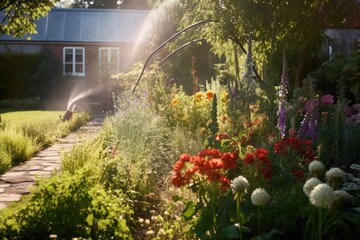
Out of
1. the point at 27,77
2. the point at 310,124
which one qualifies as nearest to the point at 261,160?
the point at 310,124

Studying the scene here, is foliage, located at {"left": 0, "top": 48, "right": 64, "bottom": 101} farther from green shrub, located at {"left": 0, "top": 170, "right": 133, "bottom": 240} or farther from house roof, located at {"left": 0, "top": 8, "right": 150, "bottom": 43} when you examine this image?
green shrub, located at {"left": 0, "top": 170, "right": 133, "bottom": 240}

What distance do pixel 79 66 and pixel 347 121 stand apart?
23.7 metres

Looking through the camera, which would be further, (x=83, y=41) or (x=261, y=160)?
(x=83, y=41)

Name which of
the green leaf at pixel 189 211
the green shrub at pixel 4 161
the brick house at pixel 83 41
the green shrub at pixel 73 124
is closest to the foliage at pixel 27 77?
the brick house at pixel 83 41

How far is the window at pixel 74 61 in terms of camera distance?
27.8 metres

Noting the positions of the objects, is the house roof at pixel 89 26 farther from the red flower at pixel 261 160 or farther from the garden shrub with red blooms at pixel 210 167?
the garden shrub with red blooms at pixel 210 167

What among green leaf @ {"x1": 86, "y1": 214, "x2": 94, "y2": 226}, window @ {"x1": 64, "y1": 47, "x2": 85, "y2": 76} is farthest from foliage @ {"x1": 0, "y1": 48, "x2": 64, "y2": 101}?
green leaf @ {"x1": 86, "y1": 214, "x2": 94, "y2": 226}

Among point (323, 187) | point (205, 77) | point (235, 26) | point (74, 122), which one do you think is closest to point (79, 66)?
point (205, 77)

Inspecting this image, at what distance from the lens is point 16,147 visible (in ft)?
24.8

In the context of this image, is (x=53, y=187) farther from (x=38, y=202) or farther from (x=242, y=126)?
(x=242, y=126)

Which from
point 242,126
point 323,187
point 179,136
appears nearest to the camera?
point 323,187

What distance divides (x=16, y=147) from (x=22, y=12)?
705cm

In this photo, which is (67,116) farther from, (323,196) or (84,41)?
(84,41)

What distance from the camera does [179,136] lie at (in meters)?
7.35
